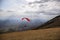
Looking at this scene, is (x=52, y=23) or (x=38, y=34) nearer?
(x=38, y=34)

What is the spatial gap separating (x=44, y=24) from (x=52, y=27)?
0.56 ft

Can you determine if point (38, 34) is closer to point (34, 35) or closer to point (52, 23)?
point (34, 35)

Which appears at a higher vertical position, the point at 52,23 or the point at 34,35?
the point at 52,23

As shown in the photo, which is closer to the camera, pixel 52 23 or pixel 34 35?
pixel 34 35

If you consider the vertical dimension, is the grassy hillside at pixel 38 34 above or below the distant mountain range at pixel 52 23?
below

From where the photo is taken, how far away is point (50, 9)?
3486 mm

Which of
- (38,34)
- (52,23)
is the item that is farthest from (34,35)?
(52,23)

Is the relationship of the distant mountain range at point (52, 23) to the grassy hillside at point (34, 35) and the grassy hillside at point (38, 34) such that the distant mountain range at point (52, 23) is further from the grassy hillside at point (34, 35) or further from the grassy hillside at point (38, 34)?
the grassy hillside at point (34, 35)

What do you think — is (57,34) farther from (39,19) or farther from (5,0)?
(5,0)

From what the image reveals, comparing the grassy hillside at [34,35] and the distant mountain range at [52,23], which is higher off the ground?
the distant mountain range at [52,23]

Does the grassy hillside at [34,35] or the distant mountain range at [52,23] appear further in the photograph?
the distant mountain range at [52,23]

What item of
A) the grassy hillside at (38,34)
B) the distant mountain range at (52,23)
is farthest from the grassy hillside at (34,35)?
the distant mountain range at (52,23)

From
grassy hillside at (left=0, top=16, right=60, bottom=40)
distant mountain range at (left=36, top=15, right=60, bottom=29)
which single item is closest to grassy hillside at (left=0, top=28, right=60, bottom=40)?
grassy hillside at (left=0, top=16, right=60, bottom=40)

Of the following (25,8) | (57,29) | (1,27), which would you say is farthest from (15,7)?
(57,29)
